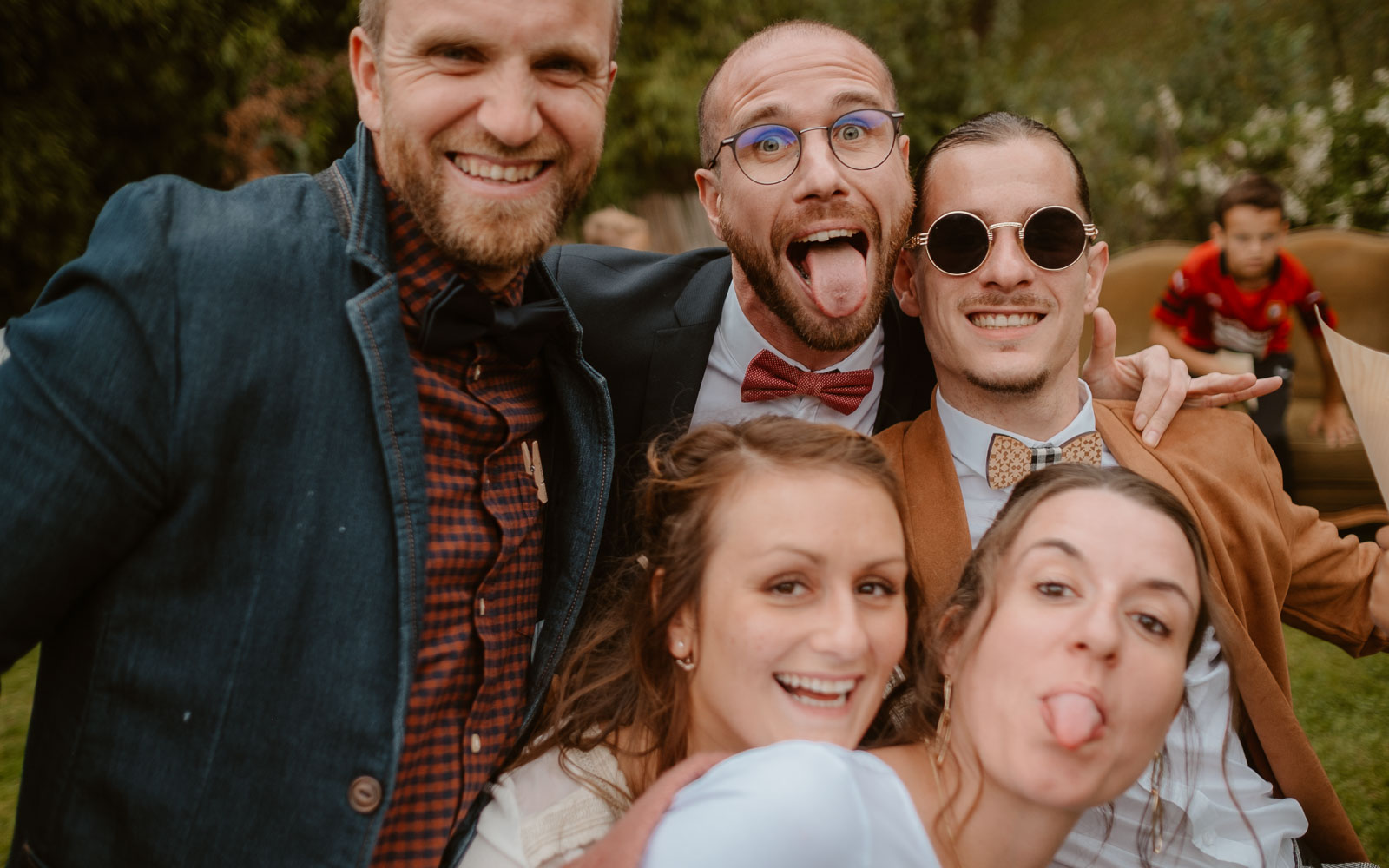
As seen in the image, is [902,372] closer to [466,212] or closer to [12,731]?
[466,212]

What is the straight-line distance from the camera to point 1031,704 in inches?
72.8

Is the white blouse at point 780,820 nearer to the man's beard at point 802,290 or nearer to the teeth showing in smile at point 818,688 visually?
the teeth showing in smile at point 818,688

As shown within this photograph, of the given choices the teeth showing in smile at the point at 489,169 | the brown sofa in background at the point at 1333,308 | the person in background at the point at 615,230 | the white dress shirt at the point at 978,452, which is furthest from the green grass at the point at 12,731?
the brown sofa in background at the point at 1333,308

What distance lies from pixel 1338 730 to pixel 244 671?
4392mm

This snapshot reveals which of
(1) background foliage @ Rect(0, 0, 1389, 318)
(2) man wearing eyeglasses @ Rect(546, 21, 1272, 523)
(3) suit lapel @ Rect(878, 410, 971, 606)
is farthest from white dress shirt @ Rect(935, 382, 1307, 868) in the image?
(1) background foliage @ Rect(0, 0, 1389, 318)

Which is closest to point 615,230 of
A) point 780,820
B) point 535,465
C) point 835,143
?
point 835,143

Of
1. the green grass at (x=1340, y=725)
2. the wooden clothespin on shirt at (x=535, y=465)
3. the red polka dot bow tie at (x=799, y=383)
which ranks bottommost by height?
the green grass at (x=1340, y=725)

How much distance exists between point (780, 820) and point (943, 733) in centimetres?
79

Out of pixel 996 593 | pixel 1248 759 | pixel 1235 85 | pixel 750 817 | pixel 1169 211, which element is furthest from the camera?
pixel 1235 85

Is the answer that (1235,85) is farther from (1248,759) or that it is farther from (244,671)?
(244,671)

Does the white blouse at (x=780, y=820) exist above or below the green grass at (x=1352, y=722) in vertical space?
above

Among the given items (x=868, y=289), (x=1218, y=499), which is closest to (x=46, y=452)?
(x=868, y=289)

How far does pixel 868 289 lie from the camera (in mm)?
2785

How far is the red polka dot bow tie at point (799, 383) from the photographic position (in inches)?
113
